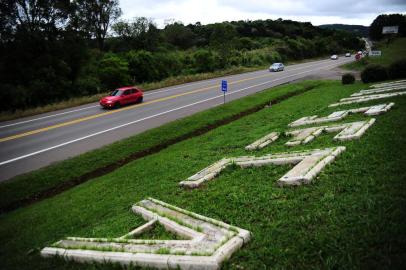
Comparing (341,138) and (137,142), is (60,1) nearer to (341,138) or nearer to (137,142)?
A: (137,142)

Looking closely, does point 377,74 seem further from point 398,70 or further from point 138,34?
point 138,34

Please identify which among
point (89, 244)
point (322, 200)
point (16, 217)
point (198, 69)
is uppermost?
point (198, 69)

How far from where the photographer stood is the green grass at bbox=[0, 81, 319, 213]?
37.9 ft

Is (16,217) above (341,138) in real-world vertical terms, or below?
below

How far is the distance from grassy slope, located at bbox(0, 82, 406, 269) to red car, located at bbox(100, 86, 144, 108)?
1462cm

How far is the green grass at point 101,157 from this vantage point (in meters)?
11.5

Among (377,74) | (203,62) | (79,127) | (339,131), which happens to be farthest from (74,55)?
(339,131)

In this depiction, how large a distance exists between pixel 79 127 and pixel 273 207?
16691mm

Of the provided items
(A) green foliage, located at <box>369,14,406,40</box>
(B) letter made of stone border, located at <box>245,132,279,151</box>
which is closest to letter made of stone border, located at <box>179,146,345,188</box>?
(B) letter made of stone border, located at <box>245,132,279,151</box>

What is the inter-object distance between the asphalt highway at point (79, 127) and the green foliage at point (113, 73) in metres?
10.3

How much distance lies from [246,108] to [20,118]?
17522 millimetres

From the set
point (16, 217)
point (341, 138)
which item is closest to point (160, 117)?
point (16, 217)

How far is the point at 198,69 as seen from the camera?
55.8 meters

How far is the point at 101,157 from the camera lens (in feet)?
46.2
